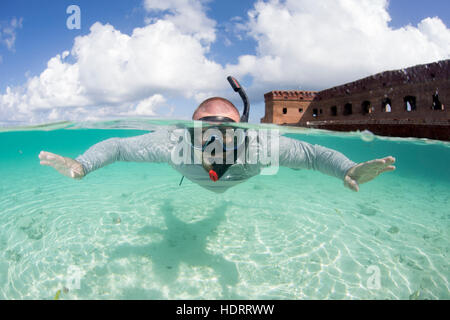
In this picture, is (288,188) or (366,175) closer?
(366,175)

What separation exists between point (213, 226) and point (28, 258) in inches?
149

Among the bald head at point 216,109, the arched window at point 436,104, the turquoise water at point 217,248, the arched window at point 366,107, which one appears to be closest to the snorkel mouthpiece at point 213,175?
the bald head at point 216,109

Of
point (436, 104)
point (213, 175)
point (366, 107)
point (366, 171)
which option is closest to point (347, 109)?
point (366, 107)

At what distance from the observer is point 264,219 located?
6277mm

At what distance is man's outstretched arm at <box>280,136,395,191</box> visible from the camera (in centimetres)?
266

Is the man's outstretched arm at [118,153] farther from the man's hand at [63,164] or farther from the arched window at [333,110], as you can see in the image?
the arched window at [333,110]

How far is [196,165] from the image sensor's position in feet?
12.4

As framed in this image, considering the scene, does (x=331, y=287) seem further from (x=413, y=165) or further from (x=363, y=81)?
(x=413, y=165)

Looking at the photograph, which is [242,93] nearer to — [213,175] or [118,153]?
[213,175]

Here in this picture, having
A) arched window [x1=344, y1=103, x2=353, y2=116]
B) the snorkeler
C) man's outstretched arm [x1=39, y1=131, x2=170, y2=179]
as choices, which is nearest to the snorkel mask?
the snorkeler

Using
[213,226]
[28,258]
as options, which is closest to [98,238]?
[28,258]

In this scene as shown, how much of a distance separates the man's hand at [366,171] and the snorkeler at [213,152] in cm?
16

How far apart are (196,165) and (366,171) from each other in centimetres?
244

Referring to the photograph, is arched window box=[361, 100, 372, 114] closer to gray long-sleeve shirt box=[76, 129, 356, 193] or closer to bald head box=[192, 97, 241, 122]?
gray long-sleeve shirt box=[76, 129, 356, 193]
